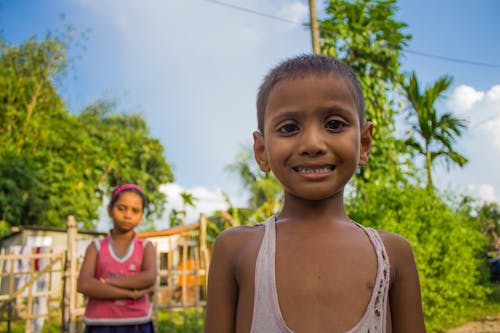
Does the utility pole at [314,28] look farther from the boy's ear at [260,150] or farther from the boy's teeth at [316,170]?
the boy's teeth at [316,170]

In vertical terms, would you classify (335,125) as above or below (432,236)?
above

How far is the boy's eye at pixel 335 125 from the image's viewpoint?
1140mm

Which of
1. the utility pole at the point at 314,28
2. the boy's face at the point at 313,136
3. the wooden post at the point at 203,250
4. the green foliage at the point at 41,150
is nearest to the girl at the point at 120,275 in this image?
the boy's face at the point at 313,136

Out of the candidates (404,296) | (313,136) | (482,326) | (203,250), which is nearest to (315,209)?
(313,136)

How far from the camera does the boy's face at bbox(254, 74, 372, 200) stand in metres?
1.11

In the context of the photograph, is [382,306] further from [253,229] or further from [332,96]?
[332,96]

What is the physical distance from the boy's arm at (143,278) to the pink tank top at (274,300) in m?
1.93

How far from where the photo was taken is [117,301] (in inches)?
109

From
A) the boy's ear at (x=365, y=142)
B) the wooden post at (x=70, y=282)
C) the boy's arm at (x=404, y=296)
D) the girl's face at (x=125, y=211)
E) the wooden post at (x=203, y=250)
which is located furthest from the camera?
the wooden post at (x=203, y=250)

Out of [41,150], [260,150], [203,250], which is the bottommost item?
[203,250]

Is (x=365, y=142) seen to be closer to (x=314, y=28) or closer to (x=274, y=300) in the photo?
(x=274, y=300)

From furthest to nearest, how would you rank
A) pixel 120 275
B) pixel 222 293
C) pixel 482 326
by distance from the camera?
pixel 482 326 → pixel 120 275 → pixel 222 293

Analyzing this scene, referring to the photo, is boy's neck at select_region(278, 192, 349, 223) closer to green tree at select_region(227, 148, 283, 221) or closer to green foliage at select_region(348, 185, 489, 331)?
green foliage at select_region(348, 185, 489, 331)

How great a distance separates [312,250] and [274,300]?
0.18 metres
